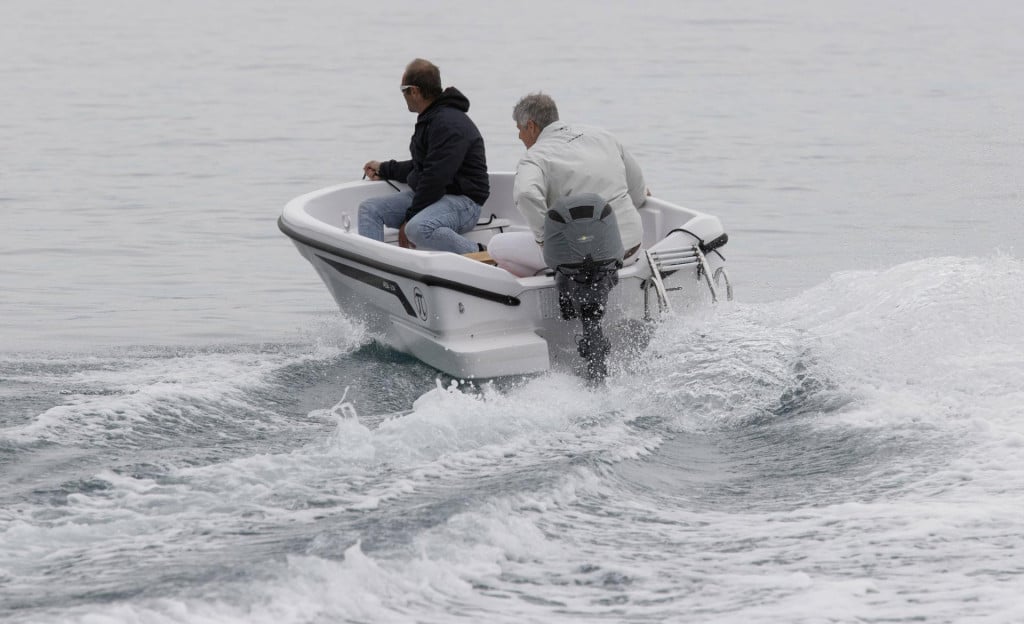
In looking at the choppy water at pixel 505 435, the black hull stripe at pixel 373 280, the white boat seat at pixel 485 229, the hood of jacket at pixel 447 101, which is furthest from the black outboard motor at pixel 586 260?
the white boat seat at pixel 485 229

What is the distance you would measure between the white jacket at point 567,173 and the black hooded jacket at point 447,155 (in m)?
0.77

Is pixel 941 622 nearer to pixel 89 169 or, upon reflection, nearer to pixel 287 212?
pixel 287 212

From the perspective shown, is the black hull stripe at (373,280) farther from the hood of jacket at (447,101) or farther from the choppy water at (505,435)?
the hood of jacket at (447,101)

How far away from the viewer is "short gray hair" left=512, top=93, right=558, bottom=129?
712 centimetres

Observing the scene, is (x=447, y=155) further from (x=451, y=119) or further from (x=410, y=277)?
(x=410, y=277)

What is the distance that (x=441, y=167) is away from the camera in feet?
25.5

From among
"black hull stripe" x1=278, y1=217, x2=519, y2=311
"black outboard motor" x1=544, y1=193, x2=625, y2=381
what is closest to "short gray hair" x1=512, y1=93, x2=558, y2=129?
"black outboard motor" x1=544, y1=193, x2=625, y2=381

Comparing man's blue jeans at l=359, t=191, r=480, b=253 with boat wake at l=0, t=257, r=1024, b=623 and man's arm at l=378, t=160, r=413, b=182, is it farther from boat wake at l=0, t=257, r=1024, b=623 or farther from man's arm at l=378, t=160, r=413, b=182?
boat wake at l=0, t=257, r=1024, b=623

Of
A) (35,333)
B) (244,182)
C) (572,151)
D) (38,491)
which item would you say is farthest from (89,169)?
(38,491)

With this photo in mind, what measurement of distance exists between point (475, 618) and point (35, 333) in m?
6.15

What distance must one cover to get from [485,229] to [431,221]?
1.18 m

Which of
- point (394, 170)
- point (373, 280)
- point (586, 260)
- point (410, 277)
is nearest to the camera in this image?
point (586, 260)

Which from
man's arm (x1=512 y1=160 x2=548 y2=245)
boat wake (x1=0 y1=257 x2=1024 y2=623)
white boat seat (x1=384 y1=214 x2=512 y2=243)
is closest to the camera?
boat wake (x1=0 y1=257 x2=1024 y2=623)

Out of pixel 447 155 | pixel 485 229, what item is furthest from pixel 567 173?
pixel 485 229
